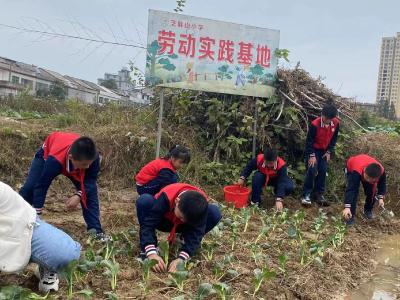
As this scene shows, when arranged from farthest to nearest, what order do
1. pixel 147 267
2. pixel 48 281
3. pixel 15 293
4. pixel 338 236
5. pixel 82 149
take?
pixel 338 236 → pixel 82 149 → pixel 147 267 → pixel 48 281 → pixel 15 293

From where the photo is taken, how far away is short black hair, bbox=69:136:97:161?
150 inches

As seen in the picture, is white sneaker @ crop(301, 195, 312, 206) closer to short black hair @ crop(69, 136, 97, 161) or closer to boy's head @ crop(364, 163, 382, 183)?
boy's head @ crop(364, 163, 382, 183)

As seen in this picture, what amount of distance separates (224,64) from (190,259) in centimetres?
409

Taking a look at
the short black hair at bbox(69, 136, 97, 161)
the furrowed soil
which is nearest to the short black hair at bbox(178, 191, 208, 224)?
the furrowed soil

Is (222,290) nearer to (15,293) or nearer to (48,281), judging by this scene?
(48,281)

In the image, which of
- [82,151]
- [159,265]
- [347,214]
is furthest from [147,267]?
[347,214]

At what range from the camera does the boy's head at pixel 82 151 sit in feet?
12.5

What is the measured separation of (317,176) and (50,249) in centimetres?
522

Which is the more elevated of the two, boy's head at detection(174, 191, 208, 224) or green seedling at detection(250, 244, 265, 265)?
boy's head at detection(174, 191, 208, 224)

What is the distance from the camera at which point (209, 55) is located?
23.1 feet

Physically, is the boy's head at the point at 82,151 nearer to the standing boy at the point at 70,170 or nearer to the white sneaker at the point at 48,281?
the standing boy at the point at 70,170

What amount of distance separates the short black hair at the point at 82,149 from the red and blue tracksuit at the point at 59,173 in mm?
277

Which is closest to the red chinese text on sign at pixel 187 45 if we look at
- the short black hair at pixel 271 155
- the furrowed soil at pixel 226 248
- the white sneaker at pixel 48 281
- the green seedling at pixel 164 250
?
the furrowed soil at pixel 226 248

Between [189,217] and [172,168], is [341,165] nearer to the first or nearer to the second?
[172,168]
